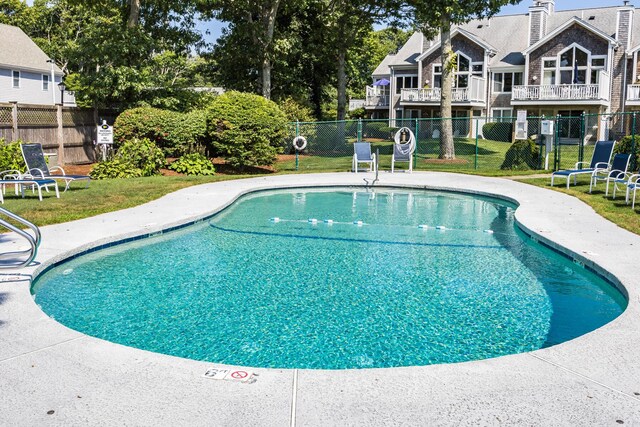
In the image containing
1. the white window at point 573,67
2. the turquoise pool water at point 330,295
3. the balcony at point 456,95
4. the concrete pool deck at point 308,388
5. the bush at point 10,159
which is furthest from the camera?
the balcony at point 456,95

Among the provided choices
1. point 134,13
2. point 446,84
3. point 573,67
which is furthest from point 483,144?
point 134,13

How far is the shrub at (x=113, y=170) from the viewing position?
16.8m

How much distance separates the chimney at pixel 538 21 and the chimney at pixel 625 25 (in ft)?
12.9

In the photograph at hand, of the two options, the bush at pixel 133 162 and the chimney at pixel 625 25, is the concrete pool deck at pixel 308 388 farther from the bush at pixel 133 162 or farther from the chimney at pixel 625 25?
the chimney at pixel 625 25

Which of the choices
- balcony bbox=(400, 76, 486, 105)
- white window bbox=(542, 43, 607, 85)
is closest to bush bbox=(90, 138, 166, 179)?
balcony bbox=(400, 76, 486, 105)

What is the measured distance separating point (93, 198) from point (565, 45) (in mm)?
28142

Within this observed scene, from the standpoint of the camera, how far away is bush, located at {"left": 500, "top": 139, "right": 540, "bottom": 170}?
Result: 19.4m

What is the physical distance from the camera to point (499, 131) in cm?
3394

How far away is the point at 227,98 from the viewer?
18.4 metres

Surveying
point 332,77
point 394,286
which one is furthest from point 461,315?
point 332,77

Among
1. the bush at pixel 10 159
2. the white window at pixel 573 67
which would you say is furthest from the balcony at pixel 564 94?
the bush at pixel 10 159

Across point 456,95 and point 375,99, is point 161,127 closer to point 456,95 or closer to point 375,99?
point 456,95

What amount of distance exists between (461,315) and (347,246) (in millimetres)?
3299

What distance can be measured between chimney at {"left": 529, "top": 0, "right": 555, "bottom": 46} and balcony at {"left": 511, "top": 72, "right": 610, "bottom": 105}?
440 centimetres
